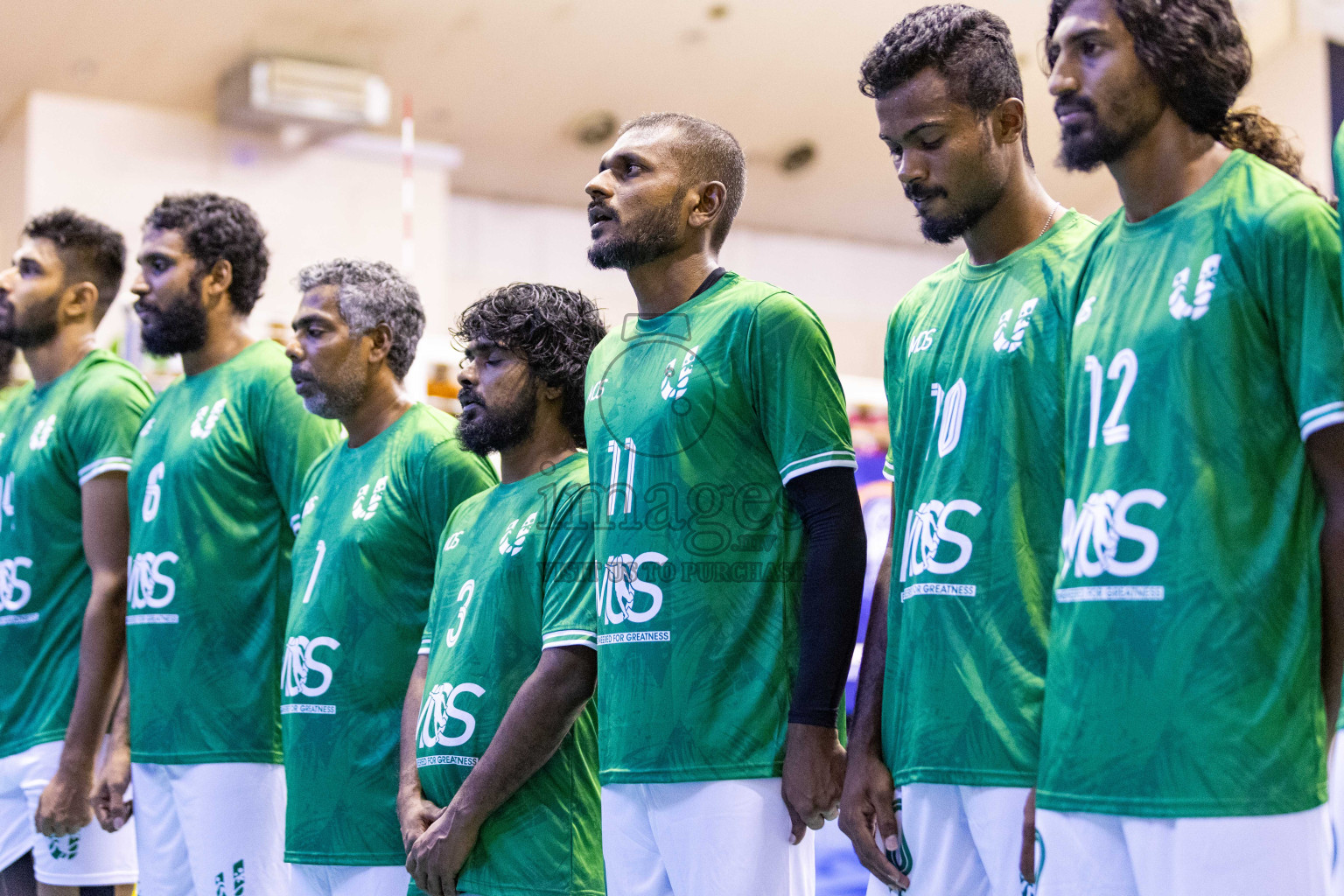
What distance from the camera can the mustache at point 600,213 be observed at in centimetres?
242

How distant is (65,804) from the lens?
3236 mm

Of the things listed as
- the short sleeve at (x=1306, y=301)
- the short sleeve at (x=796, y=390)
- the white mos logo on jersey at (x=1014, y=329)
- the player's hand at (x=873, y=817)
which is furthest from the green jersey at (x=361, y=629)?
the short sleeve at (x=1306, y=301)

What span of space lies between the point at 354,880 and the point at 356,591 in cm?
56

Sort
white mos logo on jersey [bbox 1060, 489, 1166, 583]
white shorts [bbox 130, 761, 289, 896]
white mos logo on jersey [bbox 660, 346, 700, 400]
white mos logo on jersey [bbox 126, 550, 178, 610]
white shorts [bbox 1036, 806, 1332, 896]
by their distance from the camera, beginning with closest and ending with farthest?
white shorts [bbox 1036, 806, 1332, 896]
white mos logo on jersey [bbox 1060, 489, 1166, 583]
white mos logo on jersey [bbox 660, 346, 700, 400]
white shorts [bbox 130, 761, 289, 896]
white mos logo on jersey [bbox 126, 550, 178, 610]

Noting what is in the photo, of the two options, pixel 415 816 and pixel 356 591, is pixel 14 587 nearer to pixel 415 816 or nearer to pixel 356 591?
pixel 356 591

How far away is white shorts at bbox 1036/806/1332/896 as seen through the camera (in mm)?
1495

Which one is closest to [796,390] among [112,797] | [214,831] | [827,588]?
[827,588]

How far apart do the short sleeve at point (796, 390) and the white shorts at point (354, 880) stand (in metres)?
1.15

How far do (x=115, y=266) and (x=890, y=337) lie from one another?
256cm

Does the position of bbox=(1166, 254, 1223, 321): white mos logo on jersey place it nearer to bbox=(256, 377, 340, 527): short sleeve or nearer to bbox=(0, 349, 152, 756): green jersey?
bbox=(256, 377, 340, 527): short sleeve

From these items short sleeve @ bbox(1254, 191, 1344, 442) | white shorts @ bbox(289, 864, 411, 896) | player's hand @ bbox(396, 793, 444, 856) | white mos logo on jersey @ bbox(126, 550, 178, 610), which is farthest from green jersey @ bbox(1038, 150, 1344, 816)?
white mos logo on jersey @ bbox(126, 550, 178, 610)

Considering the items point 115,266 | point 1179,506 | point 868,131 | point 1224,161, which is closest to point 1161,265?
point 1224,161

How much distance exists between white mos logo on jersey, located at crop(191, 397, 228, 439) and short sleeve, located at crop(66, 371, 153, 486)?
0.30m

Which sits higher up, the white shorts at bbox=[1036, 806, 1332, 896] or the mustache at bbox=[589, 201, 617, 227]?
the mustache at bbox=[589, 201, 617, 227]
